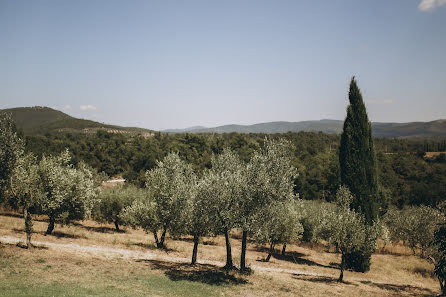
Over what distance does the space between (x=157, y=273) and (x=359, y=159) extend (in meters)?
32.7

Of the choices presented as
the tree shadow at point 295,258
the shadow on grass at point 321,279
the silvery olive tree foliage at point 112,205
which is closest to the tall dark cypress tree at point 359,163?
the tree shadow at point 295,258

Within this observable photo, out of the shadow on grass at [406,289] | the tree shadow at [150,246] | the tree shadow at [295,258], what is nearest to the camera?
the shadow on grass at [406,289]

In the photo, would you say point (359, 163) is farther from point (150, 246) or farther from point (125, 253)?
point (125, 253)

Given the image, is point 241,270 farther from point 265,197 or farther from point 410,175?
point 410,175

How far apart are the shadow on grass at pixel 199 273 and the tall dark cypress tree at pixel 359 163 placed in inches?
817

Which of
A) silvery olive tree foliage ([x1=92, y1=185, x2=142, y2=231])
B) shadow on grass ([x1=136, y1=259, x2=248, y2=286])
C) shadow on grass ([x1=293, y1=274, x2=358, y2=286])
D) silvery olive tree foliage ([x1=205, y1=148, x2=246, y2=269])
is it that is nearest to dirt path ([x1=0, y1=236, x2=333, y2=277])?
shadow on grass ([x1=293, y1=274, x2=358, y2=286])

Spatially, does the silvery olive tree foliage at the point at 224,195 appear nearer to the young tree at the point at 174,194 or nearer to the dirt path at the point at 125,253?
the young tree at the point at 174,194

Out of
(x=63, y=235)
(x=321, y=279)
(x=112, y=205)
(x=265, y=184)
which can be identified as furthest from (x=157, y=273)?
(x=112, y=205)

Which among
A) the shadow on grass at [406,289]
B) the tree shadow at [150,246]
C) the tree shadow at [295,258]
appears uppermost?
the tree shadow at [150,246]

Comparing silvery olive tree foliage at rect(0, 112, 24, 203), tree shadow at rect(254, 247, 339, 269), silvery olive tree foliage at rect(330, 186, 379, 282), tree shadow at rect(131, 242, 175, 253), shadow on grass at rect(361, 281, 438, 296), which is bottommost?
tree shadow at rect(254, 247, 339, 269)

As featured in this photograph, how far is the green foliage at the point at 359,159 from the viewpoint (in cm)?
3828

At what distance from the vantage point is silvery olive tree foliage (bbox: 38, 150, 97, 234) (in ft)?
105

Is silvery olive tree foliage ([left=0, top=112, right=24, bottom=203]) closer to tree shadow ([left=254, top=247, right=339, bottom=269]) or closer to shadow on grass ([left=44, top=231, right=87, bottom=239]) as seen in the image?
shadow on grass ([left=44, top=231, right=87, bottom=239])

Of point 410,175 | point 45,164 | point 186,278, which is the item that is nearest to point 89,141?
point 45,164
